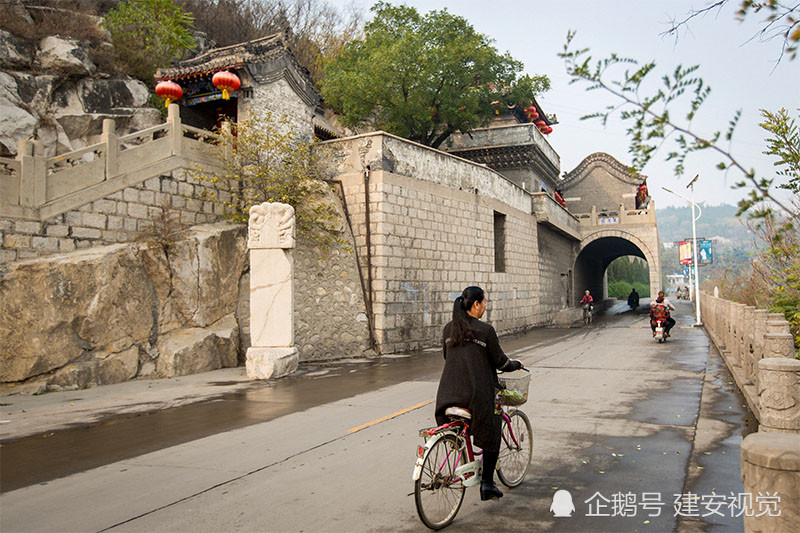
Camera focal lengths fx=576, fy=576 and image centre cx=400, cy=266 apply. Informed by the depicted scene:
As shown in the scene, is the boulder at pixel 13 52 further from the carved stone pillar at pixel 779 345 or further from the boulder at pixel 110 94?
the carved stone pillar at pixel 779 345

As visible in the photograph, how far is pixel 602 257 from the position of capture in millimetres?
53031

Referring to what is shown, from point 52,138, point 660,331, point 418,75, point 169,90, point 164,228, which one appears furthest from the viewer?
point 418,75

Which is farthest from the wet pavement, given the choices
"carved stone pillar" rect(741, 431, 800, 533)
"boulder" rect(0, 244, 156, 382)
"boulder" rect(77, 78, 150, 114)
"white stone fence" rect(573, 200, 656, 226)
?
"white stone fence" rect(573, 200, 656, 226)

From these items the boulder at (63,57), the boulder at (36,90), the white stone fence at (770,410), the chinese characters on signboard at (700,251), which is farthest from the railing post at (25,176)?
the chinese characters on signboard at (700,251)

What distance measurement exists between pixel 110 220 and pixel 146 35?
15.6 meters

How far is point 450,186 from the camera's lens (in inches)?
787

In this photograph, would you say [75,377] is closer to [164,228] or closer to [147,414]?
[147,414]

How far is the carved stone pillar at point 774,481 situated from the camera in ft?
8.79

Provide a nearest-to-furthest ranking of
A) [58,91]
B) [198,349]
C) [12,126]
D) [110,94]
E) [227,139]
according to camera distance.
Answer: [198,349] → [227,139] → [12,126] → [58,91] → [110,94]

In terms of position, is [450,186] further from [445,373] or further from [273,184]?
[445,373]

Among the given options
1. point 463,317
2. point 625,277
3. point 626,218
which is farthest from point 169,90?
point 625,277

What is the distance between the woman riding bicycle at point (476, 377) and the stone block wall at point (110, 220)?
9.34 metres

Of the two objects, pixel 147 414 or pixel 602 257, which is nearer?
pixel 147 414

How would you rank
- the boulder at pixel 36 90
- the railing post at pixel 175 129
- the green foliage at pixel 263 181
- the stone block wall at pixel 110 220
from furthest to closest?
the boulder at pixel 36 90, the green foliage at pixel 263 181, the railing post at pixel 175 129, the stone block wall at pixel 110 220
